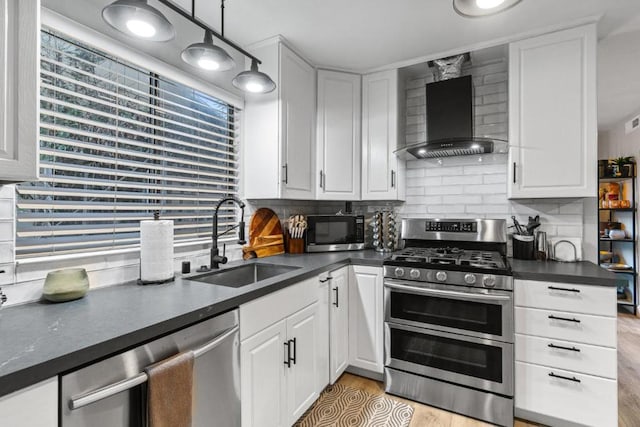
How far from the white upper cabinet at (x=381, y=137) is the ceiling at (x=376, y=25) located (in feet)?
0.73

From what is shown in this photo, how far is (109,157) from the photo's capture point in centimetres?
160

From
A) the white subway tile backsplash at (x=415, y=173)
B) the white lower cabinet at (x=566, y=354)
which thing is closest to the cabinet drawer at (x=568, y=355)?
the white lower cabinet at (x=566, y=354)

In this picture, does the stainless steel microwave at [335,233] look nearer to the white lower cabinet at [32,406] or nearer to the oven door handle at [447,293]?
the oven door handle at [447,293]

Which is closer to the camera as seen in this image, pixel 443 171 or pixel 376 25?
pixel 376 25

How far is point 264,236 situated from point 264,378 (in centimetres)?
117

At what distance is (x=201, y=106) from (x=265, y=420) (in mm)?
1958

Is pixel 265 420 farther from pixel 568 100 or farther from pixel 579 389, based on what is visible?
pixel 568 100

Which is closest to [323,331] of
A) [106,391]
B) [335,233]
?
[335,233]

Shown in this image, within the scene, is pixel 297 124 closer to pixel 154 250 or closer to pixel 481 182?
pixel 154 250

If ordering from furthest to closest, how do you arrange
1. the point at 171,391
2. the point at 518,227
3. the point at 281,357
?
the point at 518,227 < the point at 281,357 < the point at 171,391

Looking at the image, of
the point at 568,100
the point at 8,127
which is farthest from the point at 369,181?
the point at 8,127

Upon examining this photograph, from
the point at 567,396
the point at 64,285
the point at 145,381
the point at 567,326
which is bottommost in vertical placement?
the point at 567,396

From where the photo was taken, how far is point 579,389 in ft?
5.84

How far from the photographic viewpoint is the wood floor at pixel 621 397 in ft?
6.32
